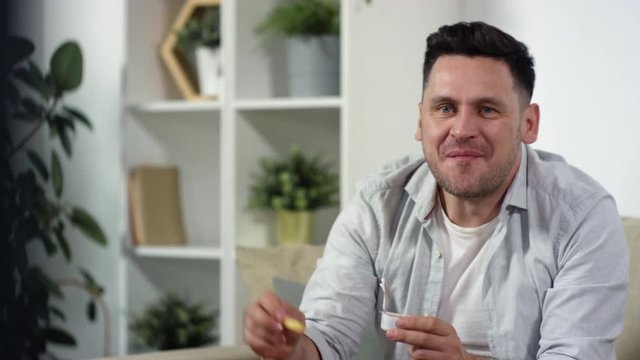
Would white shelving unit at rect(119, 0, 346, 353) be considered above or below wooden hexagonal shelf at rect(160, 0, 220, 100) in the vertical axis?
below

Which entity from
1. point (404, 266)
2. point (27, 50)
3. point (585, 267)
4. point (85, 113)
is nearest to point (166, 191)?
point (85, 113)

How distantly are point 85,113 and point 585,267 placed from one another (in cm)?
197

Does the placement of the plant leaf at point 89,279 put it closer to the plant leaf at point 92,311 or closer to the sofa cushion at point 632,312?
the plant leaf at point 92,311

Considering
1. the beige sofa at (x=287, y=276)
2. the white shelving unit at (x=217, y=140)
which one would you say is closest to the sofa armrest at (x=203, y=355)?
the beige sofa at (x=287, y=276)

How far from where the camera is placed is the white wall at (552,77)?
1.98m

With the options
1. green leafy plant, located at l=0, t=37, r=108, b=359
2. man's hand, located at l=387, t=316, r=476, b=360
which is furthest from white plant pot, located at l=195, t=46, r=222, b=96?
man's hand, located at l=387, t=316, r=476, b=360

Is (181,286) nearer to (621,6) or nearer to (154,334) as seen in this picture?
(154,334)

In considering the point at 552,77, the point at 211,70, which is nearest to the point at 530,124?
the point at 552,77

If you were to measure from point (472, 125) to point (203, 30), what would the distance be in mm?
1485

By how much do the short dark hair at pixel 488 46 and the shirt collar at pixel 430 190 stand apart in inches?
5.1

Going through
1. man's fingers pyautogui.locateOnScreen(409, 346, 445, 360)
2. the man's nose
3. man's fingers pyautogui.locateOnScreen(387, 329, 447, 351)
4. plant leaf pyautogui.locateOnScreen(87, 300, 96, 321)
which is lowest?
plant leaf pyautogui.locateOnScreen(87, 300, 96, 321)

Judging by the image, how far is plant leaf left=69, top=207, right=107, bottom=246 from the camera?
2.92 m

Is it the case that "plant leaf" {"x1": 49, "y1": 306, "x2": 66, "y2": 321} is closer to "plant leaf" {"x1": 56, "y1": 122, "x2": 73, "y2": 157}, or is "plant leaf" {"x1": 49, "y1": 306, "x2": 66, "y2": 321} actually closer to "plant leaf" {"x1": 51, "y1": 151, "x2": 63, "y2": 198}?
"plant leaf" {"x1": 51, "y1": 151, "x2": 63, "y2": 198}

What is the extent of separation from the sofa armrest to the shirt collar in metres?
0.37
